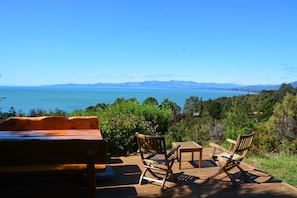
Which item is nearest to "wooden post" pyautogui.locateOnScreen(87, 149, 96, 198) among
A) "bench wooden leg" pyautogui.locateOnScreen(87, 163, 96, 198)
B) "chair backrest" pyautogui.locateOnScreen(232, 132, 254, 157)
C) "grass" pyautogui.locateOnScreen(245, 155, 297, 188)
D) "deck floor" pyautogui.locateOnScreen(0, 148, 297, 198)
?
"bench wooden leg" pyautogui.locateOnScreen(87, 163, 96, 198)

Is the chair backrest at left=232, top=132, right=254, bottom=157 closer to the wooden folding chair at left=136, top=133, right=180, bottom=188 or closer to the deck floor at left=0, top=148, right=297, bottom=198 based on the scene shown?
the deck floor at left=0, top=148, right=297, bottom=198

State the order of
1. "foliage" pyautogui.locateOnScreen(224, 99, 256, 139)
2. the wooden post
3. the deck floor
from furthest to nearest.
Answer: "foliage" pyautogui.locateOnScreen(224, 99, 256, 139), the deck floor, the wooden post

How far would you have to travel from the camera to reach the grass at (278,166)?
474 cm

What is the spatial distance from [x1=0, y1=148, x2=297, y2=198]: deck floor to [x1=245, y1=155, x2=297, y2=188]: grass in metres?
0.28

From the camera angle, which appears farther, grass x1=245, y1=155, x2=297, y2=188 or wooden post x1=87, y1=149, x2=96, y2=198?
grass x1=245, y1=155, x2=297, y2=188

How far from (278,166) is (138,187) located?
9.78 ft

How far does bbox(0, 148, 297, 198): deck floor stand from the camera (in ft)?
12.4

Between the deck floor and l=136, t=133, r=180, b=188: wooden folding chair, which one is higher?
l=136, t=133, r=180, b=188: wooden folding chair

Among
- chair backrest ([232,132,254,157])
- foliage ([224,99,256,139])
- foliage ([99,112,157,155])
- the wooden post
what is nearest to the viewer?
the wooden post

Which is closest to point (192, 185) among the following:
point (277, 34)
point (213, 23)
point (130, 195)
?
point (130, 195)

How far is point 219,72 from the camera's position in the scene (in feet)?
108

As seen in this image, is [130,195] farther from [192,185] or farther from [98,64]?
[98,64]

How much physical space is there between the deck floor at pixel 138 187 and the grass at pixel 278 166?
10.9 inches

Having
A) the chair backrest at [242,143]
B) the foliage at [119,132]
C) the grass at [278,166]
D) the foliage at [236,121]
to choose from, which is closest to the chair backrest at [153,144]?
the chair backrest at [242,143]
